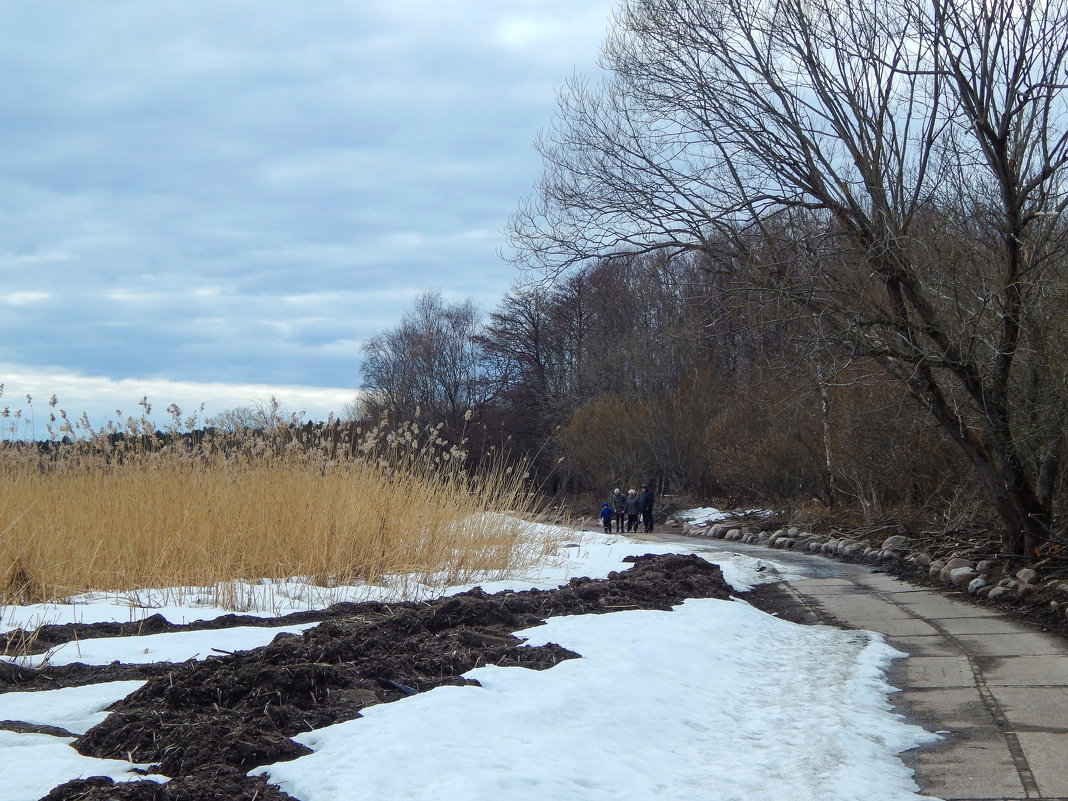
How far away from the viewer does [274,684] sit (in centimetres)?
355

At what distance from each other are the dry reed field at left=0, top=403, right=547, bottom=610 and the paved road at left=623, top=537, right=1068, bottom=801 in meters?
3.49

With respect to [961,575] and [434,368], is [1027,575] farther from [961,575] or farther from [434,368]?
[434,368]

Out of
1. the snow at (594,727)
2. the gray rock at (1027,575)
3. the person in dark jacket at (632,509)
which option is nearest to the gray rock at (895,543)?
the gray rock at (1027,575)

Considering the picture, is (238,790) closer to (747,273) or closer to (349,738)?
(349,738)

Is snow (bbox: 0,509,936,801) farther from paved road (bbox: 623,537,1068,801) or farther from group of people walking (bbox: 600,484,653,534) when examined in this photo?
group of people walking (bbox: 600,484,653,534)

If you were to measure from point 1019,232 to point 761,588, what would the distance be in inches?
177

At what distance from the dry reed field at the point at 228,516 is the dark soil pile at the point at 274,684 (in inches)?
60.6

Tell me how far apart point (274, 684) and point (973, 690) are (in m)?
3.74

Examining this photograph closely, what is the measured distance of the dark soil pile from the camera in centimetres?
274

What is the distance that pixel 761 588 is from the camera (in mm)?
9656

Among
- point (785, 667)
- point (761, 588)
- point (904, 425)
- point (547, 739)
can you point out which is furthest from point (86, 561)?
point (904, 425)

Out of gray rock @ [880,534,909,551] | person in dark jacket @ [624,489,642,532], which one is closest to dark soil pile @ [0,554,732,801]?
gray rock @ [880,534,909,551]

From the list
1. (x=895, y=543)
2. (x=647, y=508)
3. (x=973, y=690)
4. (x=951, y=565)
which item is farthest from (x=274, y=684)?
(x=647, y=508)

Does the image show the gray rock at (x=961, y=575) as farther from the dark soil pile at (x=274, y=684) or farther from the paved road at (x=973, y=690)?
the dark soil pile at (x=274, y=684)
